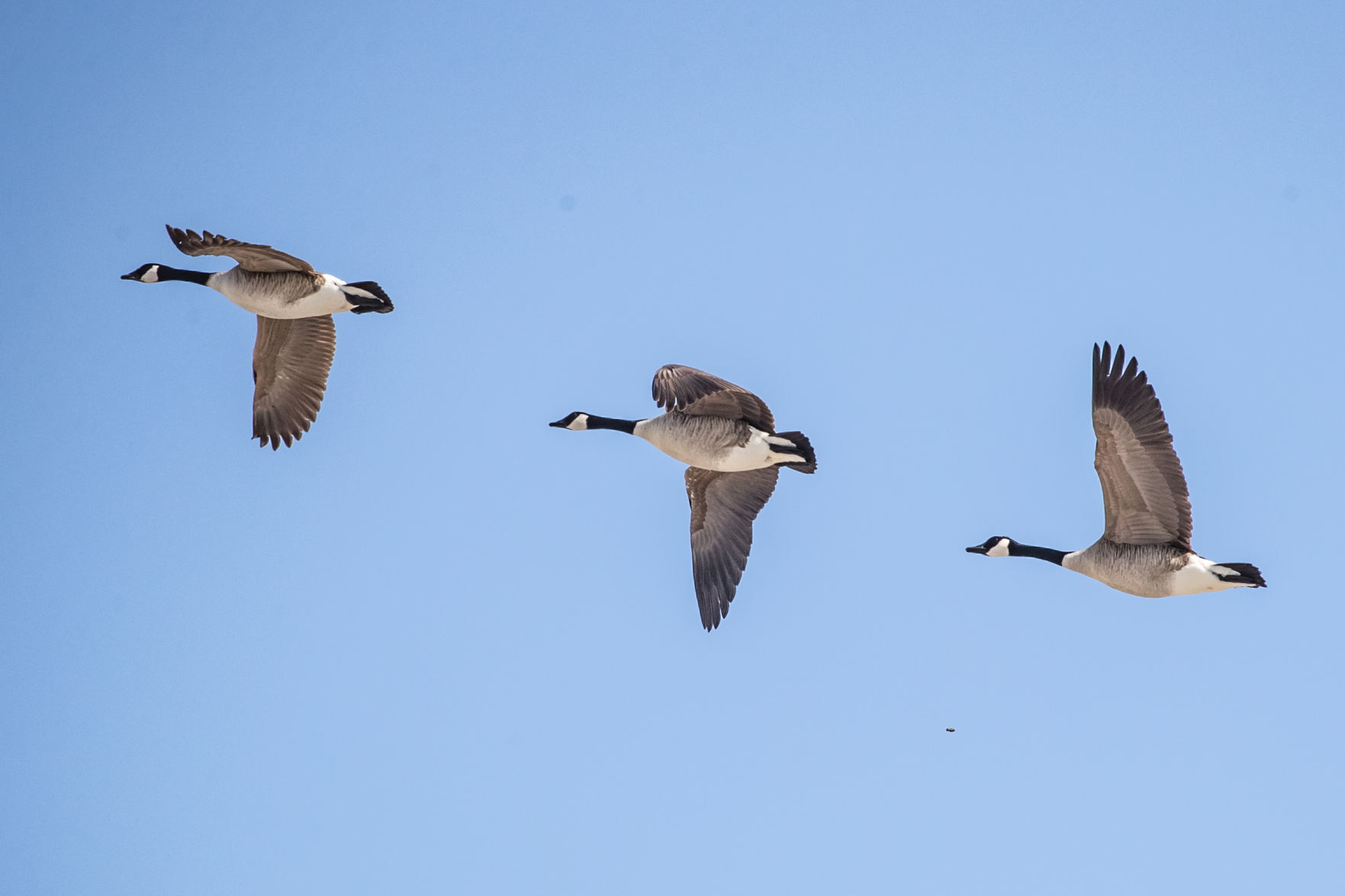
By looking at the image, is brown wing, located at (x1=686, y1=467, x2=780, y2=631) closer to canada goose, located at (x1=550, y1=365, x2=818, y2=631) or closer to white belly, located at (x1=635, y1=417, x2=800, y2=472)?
canada goose, located at (x1=550, y1=365, x2=818, y2=631)

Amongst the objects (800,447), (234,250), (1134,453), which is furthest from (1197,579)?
(234,250)

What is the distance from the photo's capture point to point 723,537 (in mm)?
15930

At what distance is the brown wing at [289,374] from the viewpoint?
1706 centimetres

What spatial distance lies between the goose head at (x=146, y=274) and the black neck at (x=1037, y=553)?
963 centimetres

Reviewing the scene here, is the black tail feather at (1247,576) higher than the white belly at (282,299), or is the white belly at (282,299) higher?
the white belly at (282,299)

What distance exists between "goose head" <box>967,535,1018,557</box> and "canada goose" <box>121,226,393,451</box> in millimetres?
6393

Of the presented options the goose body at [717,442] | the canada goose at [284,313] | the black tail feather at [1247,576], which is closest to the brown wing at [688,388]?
the goose body at [717,442]

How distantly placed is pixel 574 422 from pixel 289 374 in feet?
11.3

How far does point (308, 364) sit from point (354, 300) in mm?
2283

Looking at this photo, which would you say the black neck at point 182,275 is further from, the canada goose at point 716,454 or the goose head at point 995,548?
the goose head at point 995,548

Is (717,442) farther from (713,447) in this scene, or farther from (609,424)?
(609,424)

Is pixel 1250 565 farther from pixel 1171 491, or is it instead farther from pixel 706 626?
pixel 706 626

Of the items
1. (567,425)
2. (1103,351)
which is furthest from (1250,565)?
(567,425)

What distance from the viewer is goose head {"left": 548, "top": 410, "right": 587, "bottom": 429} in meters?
16.3
